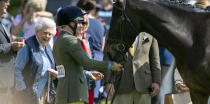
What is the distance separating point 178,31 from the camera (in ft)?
20.3

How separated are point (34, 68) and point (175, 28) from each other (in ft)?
6.60

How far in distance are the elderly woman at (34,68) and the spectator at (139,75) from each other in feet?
3.10

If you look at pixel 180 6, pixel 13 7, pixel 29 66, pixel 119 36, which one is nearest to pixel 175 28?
pixel 180 6

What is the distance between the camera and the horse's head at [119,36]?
246 inches

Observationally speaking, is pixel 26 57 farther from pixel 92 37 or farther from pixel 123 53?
pixel 92 37

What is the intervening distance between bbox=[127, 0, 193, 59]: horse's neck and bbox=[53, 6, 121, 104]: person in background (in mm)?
682

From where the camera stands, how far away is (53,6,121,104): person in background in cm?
609

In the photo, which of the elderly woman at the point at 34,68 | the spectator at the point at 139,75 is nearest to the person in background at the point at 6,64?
the elderly woman at the point at 34,68

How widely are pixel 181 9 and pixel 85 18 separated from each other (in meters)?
1.24

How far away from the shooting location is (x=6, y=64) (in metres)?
6.60

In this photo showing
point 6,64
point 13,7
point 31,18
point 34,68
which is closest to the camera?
point 6,64

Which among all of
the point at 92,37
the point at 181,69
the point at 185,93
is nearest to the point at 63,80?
the point at 181,69

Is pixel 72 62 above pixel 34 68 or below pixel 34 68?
above

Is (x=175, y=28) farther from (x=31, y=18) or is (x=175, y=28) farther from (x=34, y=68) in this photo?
(x=31, y=18)
